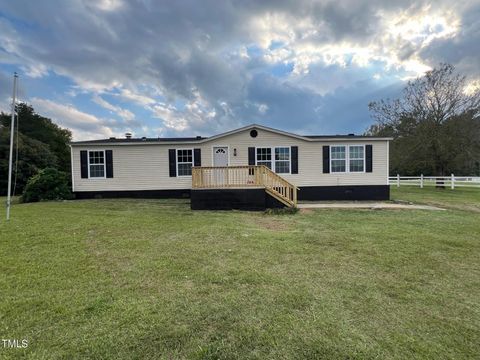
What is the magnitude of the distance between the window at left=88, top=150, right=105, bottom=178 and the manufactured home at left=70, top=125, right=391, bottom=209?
30 millimetres

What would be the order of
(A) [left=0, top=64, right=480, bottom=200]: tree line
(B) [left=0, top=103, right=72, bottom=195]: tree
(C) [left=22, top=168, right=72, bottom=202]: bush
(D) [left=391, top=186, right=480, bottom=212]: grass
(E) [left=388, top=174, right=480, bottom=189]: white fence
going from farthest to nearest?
1. (B) [left=0, top=103, right=72, bottom=195]: tree
2. (A) [left=0, top=64, right=480, bottom=200]: tree line
3. (E) [left=388, top=174, right=480, bottom=189]: white fence
4. (C) [left=22, top=168, right=72, bottom=202]: bush
5. (D) [left=391, top=186, right=480, bottom=212]: grass

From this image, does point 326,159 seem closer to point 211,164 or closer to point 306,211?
point 306,211

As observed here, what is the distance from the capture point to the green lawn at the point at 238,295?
2.09 meters

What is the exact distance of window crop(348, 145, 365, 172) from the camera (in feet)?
43.2

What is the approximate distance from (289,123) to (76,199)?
18972 mm

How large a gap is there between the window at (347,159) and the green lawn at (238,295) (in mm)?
7446

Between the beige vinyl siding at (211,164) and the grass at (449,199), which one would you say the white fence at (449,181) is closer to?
the grass at (449,199)

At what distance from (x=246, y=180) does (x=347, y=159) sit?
583 cm

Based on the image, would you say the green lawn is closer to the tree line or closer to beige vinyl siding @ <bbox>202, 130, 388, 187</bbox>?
beige vinyl siding @ <bbox>202, 130, 388, 187</bbox>

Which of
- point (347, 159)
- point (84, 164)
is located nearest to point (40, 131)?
point (84, 164)

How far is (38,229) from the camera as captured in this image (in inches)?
233

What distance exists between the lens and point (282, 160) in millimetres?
13156

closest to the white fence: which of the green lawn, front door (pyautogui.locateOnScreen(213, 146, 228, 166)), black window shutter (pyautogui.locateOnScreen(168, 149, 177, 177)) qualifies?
front door (pyautogui.locateOnScreen(213, 146, 228, 166))

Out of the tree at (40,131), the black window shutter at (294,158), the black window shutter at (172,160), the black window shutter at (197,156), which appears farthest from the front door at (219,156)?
the tree at (40,131)
